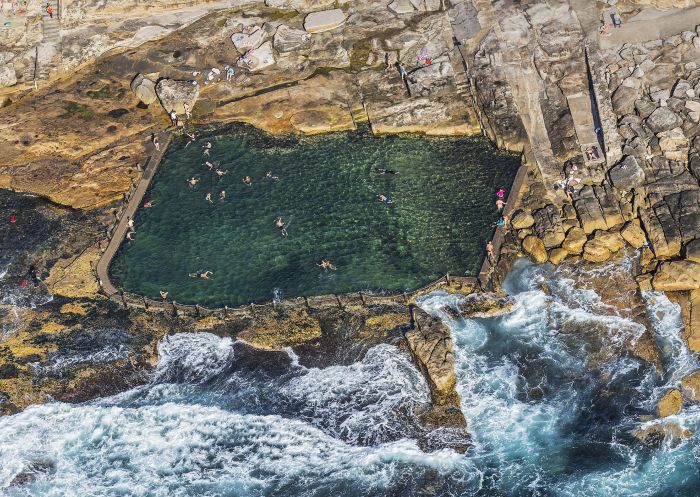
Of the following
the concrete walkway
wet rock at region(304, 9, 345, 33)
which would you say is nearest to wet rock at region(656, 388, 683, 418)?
the concrete walkway

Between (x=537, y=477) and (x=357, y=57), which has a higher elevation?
(x=357, y=57)

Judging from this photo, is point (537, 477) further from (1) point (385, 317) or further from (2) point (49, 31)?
(2) point (49, 31)

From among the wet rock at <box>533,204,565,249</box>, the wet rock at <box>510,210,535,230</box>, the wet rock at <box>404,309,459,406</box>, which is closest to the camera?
the wet rock at <box>404,309,459,406</box>

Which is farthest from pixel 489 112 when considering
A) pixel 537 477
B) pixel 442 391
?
pixel 537 477

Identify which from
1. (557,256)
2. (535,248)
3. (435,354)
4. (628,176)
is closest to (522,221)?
(535,248)

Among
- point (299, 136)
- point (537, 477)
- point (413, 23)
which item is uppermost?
point (413, 23)

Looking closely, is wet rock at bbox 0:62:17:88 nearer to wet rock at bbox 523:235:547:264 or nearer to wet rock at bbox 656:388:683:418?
wet rock at bbox 523:235:547:264
